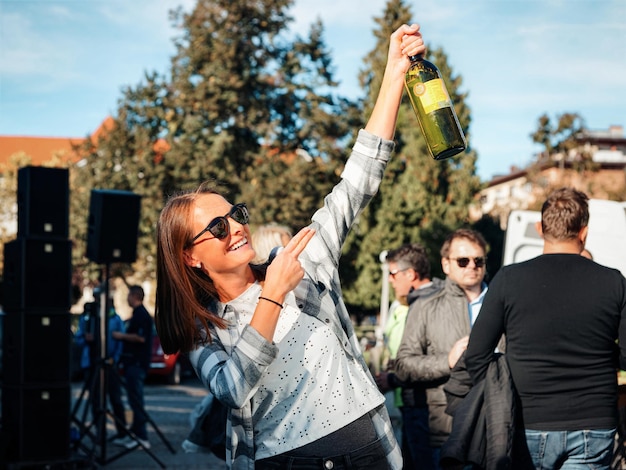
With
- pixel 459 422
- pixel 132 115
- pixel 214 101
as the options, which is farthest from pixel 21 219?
pixel 132 115

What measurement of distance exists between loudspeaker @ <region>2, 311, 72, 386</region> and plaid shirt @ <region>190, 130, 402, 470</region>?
20.7ft

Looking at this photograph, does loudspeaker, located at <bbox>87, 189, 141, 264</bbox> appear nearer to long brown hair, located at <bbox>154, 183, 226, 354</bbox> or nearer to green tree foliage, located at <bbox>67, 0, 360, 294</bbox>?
long brown hair, located at <bbox>154, 183, 226, 354</bbox>

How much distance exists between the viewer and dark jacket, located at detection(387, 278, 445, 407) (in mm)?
4613

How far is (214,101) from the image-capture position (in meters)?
26.6

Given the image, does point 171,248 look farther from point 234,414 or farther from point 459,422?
point 459,422

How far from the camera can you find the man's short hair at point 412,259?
555cm

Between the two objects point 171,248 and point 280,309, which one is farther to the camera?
point 171,248

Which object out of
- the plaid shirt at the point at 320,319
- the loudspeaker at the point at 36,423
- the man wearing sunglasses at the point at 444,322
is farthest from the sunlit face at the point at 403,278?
the loudspeaker at the point at 36,423

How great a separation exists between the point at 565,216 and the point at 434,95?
0.99 meters

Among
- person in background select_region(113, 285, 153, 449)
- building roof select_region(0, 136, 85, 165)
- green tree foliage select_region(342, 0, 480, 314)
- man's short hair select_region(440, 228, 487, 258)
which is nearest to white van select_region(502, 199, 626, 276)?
man's short hair select_region(440, 228, 487, 258)

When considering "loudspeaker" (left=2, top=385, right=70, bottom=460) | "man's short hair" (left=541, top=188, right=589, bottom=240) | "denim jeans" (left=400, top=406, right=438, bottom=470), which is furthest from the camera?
"loudspeaker" (left=2, top=385, right=70, bottom=460)

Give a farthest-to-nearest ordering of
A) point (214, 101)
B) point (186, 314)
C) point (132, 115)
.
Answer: point (132, 115) < point (214, 101) < point (186, 314)

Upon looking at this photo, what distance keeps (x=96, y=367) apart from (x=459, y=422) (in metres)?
6.52

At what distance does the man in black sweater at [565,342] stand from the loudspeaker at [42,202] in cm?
610
